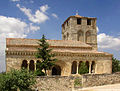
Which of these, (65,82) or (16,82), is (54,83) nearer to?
(65,82)

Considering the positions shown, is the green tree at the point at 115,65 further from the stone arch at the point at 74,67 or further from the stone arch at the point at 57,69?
the stone arch at the point at 57,69

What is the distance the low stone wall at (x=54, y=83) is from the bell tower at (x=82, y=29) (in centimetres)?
2030

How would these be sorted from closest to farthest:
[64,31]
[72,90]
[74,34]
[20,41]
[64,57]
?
[72,90], [64,57], [20,41], [74,34], [64,31]

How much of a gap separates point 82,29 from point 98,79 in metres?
20.7

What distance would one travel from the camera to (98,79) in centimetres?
1778

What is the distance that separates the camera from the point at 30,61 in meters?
26.5

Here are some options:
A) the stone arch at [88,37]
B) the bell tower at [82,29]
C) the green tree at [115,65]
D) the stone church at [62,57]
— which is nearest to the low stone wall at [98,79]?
the stone church at [62,57]

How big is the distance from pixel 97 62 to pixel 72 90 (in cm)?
1269

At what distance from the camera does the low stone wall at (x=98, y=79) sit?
56.2 ft

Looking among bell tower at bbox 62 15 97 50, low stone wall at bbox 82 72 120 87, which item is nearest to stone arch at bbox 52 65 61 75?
bell tower at bbox 62 15 97 50

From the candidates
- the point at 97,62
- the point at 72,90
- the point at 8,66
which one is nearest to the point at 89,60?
the point at 97,62

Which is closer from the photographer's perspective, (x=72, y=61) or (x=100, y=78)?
(x=100, y=78)

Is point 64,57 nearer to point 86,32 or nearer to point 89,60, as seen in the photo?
point 89,60

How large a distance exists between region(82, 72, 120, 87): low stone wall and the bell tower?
18475 millimetres
